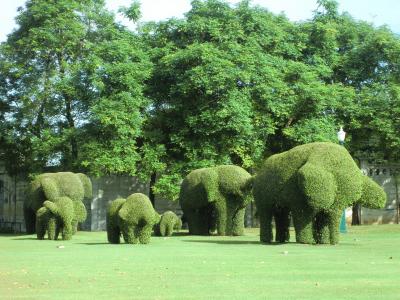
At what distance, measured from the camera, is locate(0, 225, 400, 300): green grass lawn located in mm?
8742

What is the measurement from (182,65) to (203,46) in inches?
67.2

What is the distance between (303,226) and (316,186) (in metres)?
1.56

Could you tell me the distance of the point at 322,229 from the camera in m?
18.4

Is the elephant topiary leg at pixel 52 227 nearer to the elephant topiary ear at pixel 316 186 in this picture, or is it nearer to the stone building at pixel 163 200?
the elephant topiary ear at pixel 316 186

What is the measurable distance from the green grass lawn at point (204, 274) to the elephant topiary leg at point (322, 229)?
219 centimetres

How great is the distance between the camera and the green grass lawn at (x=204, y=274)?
8.74 m

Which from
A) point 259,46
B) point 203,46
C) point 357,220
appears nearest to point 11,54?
point 203,46

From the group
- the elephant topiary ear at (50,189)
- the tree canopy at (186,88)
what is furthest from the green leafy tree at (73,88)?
the elephant topiary ear at (50,189)

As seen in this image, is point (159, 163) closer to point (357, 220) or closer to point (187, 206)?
point (187, 206)

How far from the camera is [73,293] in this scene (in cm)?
884

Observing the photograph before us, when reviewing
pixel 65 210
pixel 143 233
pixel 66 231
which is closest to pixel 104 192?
pixel 66 231

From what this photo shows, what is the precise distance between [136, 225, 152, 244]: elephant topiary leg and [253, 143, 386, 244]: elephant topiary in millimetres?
3658

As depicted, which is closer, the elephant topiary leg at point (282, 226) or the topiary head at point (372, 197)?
the topiary head at point (372, 197)

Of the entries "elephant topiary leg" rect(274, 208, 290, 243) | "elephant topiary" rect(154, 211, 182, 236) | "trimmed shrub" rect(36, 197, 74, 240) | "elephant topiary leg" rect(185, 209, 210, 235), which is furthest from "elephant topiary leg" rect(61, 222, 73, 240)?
"elephant topiary leg" rect(274, 208, 290, 243)
